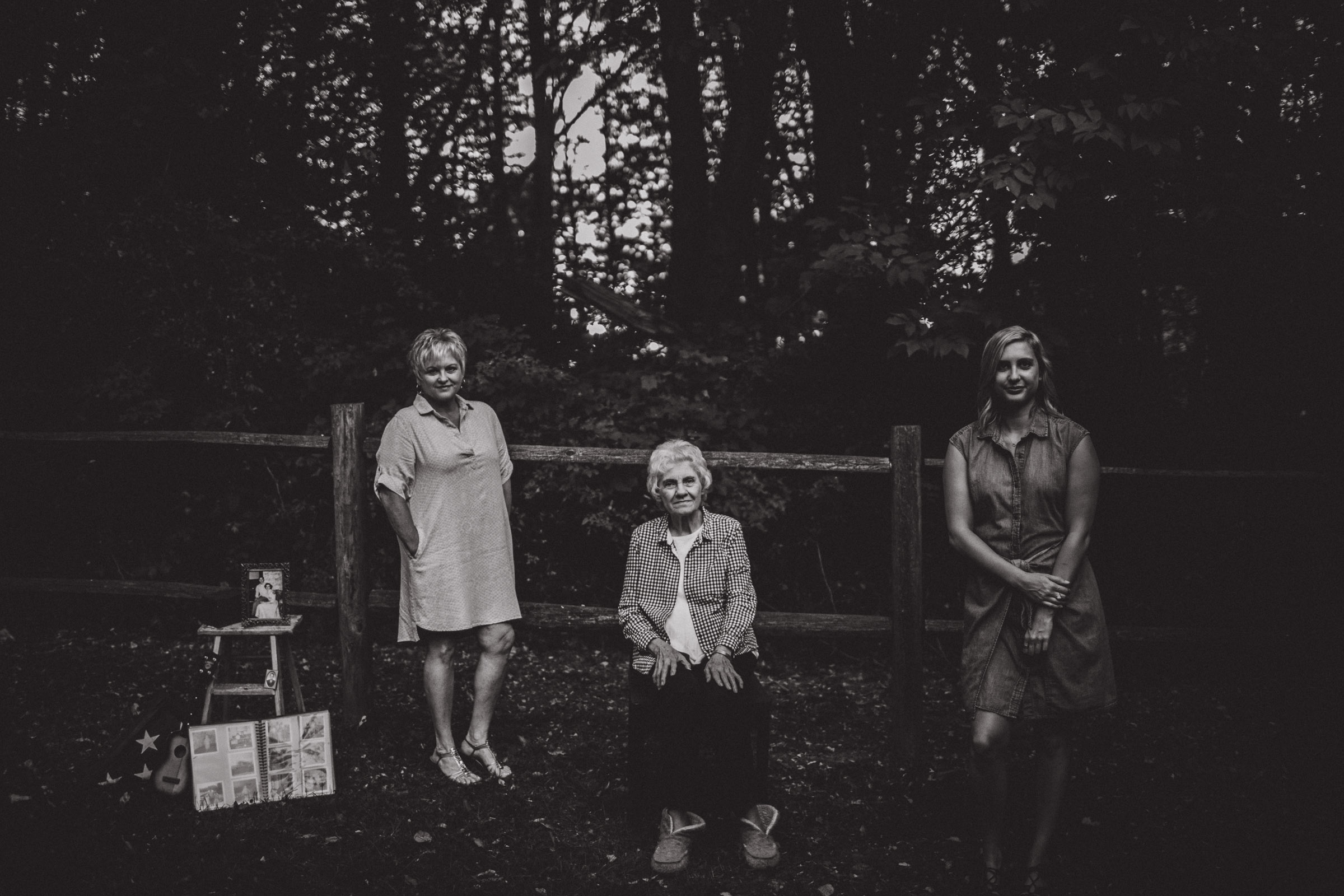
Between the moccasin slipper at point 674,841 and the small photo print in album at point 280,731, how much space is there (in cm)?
160

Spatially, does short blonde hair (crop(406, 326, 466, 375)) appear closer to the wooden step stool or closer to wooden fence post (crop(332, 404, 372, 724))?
wooden fence post (crop(332, 404, 372, 724))

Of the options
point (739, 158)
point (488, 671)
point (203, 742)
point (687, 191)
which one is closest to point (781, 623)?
point (488, 671)

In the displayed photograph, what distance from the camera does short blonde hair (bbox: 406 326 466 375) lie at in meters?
4.09

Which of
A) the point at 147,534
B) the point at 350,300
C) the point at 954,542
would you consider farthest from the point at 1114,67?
the point at 147,534

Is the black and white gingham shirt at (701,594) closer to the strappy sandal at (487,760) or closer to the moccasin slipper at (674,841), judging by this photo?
the moccasin slipper at (674,841)

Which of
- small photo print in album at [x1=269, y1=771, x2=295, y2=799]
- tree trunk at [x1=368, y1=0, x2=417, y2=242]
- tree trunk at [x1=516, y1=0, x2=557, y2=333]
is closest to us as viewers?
small photo print in album at [x1=269, y1=771, x2=295, y2=799]

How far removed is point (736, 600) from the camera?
12.0 ft

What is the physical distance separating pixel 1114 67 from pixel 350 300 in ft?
17.9

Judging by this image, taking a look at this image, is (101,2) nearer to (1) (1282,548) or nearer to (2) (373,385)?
(2) (373,385)

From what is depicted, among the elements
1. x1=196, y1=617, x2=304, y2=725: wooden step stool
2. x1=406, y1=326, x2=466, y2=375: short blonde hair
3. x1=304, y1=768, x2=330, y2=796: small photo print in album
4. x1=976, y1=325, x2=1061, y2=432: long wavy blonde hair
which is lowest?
x1=304, y1=768, x2=330, y2=796: small photo print in album

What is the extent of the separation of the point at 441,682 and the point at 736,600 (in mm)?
1455

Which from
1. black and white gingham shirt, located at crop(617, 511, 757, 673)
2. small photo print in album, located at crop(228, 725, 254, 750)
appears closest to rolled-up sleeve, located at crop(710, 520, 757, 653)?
black and white gingham shirt, located at crop(617, 511, 757, 673)

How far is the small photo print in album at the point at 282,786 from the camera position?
3.93 meters

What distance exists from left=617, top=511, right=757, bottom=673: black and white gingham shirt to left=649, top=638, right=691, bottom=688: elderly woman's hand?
0.12ft
